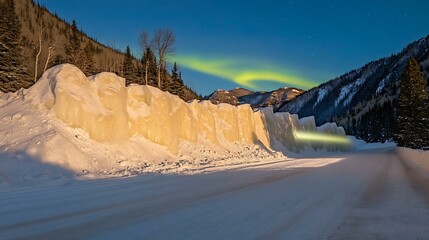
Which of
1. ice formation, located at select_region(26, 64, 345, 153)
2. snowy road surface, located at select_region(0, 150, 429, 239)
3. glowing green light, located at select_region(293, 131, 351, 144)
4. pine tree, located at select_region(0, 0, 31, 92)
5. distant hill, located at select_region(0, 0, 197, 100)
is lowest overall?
snowy road surface, located at select_region(0, 150, 429, 239)

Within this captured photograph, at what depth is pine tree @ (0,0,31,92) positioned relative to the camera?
110 ft

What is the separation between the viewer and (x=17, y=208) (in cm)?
552

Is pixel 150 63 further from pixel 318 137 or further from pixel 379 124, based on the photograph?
pixel 379 124

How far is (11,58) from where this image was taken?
34625 mm

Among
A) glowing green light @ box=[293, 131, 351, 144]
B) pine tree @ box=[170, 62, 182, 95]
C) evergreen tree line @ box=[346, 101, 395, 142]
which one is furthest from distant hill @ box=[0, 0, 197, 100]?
evergreen tree line @ box=[346, 101, 395, 142]

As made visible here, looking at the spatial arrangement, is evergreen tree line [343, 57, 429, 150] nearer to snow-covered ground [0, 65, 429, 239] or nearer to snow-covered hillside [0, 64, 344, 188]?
snow-covered hillside [0, 64, 344, 188]

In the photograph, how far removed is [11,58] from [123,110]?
23.9m

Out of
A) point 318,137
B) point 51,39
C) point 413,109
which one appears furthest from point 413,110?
point 51,39

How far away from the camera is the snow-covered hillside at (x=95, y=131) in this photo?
11461mm

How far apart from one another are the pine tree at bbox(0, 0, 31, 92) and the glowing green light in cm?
3876

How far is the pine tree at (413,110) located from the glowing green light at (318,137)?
15.1m

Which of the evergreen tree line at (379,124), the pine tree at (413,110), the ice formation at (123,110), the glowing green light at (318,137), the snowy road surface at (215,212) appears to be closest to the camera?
the snowy road surface at (215,212)

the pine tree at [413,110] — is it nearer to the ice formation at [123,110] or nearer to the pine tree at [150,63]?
the ice formation at [123,110]

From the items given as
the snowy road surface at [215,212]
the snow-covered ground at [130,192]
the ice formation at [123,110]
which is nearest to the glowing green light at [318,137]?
the ice formation at [123,110]
